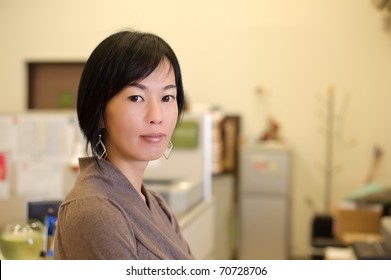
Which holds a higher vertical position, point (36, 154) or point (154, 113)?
point (154, 113)

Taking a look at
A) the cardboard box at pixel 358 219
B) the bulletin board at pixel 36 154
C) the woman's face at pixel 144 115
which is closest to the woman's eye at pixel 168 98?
the woman's face at pixel 144 115

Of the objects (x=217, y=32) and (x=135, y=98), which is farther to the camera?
(x=217, y=32)

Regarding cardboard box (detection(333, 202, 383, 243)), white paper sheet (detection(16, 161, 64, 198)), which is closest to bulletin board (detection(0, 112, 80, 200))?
white paper sheet (detection(16, 161, 64, 198))

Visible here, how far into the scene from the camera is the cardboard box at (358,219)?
270cm

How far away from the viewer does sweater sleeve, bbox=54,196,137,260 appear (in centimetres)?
61

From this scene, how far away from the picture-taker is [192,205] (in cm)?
201

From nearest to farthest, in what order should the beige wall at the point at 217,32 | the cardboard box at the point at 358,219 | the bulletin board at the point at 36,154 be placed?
the beige wall at the point at 217,32 → the bulletin board at the point at 36,154 → the cardboard box at the point at 358,219

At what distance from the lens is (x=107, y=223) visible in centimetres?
61

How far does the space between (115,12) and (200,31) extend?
5.2 inches

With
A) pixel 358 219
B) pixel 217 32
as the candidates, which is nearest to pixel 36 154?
pixel 217 32

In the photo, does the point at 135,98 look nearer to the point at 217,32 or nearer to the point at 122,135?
the point at 122,135

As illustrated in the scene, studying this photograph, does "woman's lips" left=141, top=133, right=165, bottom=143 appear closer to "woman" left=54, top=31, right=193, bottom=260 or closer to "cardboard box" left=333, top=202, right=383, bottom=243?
"woman" left=54, top=31, right=193, bottom=260

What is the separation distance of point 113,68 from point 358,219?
2.30m

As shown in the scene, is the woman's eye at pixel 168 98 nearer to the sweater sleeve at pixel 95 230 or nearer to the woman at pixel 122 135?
the woman at pixel 122 135
